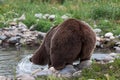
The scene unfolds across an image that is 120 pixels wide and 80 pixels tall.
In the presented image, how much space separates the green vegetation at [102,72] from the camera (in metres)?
7.57

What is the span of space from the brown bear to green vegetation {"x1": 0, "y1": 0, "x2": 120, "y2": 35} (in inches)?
218

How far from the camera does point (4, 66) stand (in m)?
10.4

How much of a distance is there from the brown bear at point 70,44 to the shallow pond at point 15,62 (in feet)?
2.88

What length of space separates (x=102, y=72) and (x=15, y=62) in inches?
134

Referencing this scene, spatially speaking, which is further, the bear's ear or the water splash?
the water splash

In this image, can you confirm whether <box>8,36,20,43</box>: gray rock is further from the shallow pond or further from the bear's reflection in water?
the bear's reflection in water

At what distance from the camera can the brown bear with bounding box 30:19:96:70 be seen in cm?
836

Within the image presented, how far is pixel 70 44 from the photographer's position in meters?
8.34

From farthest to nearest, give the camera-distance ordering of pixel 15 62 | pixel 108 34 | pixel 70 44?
pixel 108 34 → pixel 15 62 → pixel 70 44

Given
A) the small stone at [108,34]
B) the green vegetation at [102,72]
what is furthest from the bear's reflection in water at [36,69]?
the small stone at [108,34]

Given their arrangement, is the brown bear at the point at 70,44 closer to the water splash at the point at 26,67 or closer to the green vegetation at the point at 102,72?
Result: the green vegetation at the point at 102,72

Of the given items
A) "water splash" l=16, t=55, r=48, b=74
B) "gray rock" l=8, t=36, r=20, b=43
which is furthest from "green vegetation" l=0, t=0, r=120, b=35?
"water splash" l=16, t=55, r=48, b=74

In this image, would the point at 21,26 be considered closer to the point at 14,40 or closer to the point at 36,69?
the point at 14,40

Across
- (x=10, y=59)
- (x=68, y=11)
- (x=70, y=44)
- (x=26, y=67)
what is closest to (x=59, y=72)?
(x=70, y=44)
